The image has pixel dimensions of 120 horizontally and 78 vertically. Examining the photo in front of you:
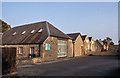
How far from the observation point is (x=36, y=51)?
58.1 ft

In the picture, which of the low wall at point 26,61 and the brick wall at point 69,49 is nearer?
the low wall at point 26,61

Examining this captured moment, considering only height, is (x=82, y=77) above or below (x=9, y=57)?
below

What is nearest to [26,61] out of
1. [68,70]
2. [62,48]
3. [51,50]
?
[51,50]

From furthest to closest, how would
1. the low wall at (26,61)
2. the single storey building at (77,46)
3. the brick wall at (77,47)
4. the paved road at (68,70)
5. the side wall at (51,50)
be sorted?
the brick wall at (77,47) → the single storey building at (77,46) → the side wall at (51,50) → the low wall at (26,61) → the paved road at (68,70)

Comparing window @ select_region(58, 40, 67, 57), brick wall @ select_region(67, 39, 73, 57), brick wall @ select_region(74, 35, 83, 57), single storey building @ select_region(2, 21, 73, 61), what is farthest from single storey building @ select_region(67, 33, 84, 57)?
single storey building @ select_region(2, 21, 73, 61)

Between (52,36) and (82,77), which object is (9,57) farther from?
(52,36)

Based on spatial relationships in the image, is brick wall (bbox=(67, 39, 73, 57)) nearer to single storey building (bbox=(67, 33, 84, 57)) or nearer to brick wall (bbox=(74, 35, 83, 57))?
single storey building (bbox=(67, 33, 84, 57))

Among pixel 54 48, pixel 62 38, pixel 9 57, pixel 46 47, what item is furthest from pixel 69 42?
pixel 9 57

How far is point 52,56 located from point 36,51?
2942 mm

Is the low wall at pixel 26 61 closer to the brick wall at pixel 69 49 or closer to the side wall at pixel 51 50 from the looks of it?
the side wall at pixel 51 50

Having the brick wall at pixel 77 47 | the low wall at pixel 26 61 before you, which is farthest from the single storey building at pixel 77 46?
the low wall at pixel 26 61

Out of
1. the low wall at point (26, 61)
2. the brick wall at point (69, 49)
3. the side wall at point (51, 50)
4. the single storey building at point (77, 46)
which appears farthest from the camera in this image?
the single storey building at point (77, 46)

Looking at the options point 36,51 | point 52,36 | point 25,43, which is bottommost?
point 36,51

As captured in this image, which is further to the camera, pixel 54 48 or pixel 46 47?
pixel 54 48
